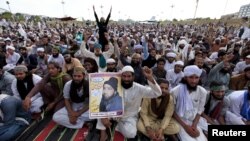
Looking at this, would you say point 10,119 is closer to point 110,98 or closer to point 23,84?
point 23,84

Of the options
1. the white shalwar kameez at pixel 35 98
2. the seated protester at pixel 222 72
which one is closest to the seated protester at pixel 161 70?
the seated protester at pixel 222 72

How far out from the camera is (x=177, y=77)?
5242mm

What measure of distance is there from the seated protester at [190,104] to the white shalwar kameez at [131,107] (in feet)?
1.60

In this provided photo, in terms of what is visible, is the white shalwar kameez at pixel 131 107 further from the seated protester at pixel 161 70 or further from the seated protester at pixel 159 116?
the seated protester at pixel 161 70

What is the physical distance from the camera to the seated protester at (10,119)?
3.46 metres

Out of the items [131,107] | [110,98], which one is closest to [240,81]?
[131,107]

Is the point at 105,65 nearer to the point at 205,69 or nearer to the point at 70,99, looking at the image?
the point at 70,99

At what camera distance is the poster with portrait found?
11.2 feet

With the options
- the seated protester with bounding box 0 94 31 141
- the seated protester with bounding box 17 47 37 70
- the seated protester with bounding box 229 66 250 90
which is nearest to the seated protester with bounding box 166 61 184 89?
the seated protester with bounding box 229 66 250 90

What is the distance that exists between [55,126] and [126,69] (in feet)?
5.62

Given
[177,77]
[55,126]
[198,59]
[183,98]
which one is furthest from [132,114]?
[198,59]

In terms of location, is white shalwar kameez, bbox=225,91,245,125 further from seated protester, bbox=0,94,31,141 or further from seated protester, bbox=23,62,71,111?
seated protester, bbox=0,94,31,141

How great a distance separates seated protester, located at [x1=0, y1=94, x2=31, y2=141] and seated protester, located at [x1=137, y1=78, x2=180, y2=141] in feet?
6.22

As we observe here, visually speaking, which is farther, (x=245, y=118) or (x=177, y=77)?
(x=177, y=77)
